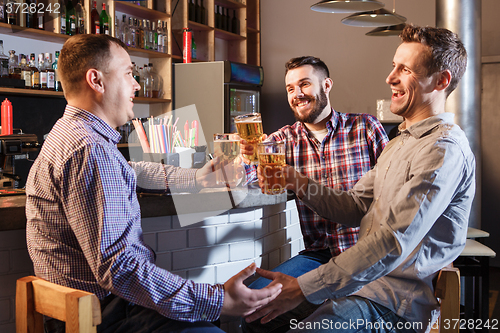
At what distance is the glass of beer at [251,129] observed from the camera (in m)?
1.61

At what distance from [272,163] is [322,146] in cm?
75

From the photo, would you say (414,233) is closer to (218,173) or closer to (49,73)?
(218,173)

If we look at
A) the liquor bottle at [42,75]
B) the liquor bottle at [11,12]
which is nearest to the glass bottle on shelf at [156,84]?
the liquor bottle at [42,75]

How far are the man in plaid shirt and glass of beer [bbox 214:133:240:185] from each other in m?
0.19

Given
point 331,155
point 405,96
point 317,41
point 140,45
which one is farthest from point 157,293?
point 317,41

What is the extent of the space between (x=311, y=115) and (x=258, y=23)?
3982mm

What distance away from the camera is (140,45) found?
166 inches

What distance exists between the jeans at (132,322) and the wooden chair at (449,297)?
0.64 m

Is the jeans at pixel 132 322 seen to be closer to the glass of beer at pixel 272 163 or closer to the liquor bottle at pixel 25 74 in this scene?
the glass of beer at pixel 272 163

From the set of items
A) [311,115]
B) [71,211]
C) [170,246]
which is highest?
[311,115]

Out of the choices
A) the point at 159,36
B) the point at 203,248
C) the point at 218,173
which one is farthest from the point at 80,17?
the point at 203,248

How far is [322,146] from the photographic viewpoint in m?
2.21

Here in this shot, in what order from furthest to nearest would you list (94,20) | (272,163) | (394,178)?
(94,20) → (272,163) → (394,178)

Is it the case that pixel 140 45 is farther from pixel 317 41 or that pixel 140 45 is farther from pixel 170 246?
pixel 170 246
